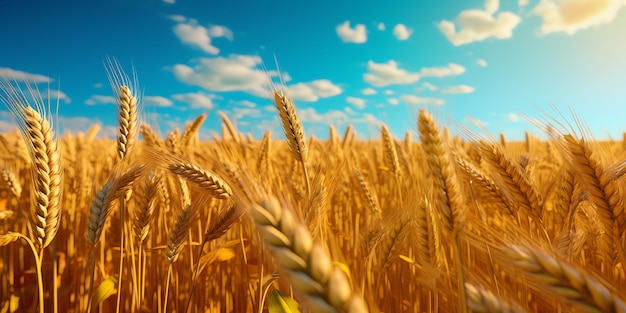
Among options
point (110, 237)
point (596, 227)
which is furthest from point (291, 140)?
point (110, 237)

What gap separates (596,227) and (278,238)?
1.81 metres

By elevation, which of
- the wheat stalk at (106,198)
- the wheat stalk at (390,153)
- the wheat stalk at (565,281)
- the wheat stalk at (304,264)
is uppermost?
the wheat stalk at (390,153)

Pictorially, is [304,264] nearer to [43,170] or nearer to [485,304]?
[485,304]

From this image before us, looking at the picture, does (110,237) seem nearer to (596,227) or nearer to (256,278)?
(256,278)

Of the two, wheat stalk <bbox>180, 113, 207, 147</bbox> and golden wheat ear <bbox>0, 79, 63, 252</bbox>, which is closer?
golden wheat ear <bbox>0, 79, 63, 252</bbox>

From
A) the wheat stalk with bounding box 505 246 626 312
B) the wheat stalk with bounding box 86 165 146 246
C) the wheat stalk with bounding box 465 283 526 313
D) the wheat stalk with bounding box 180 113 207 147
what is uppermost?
the wheat stalk with bounding box 180 113 207 147

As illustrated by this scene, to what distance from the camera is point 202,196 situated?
1340mm

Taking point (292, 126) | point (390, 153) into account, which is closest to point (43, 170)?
point (292, 126)

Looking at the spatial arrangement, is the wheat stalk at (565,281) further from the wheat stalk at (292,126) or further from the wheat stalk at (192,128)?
the wheat stalk at (192,128)

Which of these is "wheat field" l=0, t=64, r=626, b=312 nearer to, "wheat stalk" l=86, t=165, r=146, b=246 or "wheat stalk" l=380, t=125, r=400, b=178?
"wheat stalk" l=86, t=165, r=146, b=246

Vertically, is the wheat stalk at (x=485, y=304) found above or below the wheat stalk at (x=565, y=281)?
below

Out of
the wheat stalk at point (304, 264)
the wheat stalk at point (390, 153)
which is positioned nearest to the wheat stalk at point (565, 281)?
the wheat stalk at point (304, 264)

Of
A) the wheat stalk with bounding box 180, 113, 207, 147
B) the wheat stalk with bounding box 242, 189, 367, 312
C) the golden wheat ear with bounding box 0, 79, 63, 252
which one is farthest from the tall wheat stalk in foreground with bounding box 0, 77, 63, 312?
the wheat stalk with bounding box 180, 113, 207, 147

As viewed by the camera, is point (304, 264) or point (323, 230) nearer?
point (304, 264)
